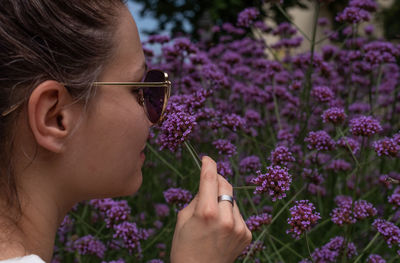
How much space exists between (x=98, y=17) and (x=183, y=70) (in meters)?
1.66

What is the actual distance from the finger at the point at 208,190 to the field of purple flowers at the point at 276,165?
160 millimetres

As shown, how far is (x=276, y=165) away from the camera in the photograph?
153 centimetres

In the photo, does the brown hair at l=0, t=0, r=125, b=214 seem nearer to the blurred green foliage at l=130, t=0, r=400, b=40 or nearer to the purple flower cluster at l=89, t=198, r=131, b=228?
the purple flower cluster at l=89, t=198, r=131, b=228

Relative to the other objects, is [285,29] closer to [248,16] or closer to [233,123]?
[248,16]

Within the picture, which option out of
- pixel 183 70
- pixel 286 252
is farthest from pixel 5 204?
pixel 183 70

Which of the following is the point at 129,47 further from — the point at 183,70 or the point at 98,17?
the point at 183,70

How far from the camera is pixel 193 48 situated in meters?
2.43

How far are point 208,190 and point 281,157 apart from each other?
46 cm

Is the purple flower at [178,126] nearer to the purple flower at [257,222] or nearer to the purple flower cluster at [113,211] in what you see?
the purple flower at [257,222]

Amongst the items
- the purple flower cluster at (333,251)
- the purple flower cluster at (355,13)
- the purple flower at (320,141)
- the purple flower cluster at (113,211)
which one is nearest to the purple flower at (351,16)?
the purple flower cluster at (355,13)

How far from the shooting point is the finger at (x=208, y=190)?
1.17 meters

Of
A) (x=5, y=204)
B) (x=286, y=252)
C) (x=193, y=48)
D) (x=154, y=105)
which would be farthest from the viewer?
(x=193, y=48)

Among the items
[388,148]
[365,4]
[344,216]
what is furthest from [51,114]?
[365,4]

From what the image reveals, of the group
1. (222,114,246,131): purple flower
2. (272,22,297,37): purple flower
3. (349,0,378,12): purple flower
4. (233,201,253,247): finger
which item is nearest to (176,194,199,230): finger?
(233,201,253,247): finger
